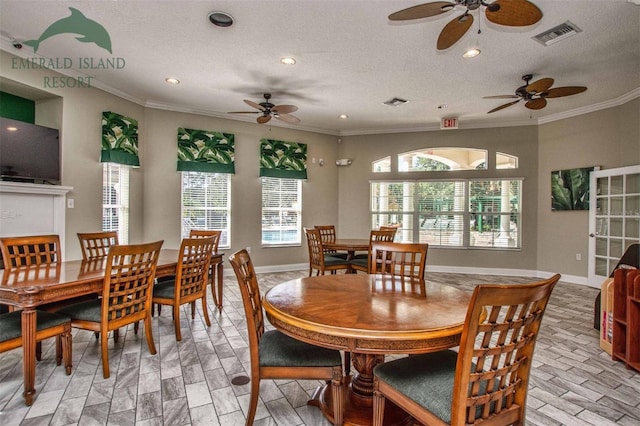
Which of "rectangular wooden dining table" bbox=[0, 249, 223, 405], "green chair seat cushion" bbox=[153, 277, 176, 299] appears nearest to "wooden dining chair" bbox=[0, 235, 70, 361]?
"rectangular wooden dining table" bbox=[0, 249, 223, 405]

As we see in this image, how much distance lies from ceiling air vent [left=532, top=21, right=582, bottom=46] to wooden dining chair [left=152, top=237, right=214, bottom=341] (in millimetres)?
3734

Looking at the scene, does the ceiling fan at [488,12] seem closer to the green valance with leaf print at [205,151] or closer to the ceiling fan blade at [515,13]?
the ceiling fan blade at [515,13]

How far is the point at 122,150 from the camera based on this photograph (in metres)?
4.68

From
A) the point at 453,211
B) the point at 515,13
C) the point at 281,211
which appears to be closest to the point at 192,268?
the point at 515,13

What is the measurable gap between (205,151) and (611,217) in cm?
648

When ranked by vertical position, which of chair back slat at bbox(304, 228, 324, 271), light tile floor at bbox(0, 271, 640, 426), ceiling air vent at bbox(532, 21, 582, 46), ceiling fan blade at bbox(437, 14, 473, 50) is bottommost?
light tile floor at bbox(0, 271, 640, 426)

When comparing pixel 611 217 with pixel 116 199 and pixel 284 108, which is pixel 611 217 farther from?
pixel 116 199

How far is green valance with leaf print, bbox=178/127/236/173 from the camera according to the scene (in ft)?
18.0

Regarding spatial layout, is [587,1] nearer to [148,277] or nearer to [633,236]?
[633,236]

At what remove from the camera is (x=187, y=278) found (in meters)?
3.07

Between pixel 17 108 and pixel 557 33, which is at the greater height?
pixel 557 33

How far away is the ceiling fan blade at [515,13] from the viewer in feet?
6.93

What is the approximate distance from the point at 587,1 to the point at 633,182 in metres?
3.32

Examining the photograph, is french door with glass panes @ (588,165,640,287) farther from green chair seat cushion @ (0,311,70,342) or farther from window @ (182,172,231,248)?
green chair seat cushion @ (0,311,70,342)
